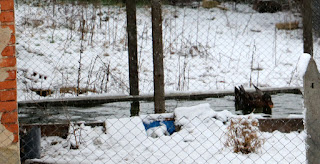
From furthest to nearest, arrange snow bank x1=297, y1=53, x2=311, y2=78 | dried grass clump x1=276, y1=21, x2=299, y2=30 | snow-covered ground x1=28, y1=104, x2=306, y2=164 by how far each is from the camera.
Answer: dried grass clump x1=276, y1=21, x2=299, y2=30, snow-covered ground x1=28, y1=104, x2=306, y2=164, snow bank x1=297, y1=53, x2=311, y2=78

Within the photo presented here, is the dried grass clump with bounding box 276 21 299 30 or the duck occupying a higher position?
the dried grass clump with bounding box 276 21 299 30

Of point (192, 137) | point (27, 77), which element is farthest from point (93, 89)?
point (192, 137)

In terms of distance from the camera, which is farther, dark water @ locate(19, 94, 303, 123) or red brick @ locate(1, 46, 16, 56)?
dark water @ locate(19, 94, 303, 123)

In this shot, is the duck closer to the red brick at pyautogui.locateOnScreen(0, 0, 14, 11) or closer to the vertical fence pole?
the vertical fence pole

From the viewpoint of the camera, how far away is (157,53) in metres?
5.78

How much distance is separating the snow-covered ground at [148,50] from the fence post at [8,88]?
13.6 feet

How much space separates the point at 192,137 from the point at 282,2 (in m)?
9.79

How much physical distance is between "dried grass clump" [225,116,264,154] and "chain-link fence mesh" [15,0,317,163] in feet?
0.04

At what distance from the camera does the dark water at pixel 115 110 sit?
6.47m

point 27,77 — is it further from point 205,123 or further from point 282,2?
Result: point 282,2

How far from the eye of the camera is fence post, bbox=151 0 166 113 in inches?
223

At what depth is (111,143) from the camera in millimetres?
5145

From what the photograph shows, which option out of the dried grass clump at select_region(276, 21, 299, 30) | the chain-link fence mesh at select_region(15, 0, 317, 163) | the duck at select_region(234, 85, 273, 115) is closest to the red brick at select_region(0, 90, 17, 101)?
the chain-link fence mesh at select_region(15, 0, 317, 163)

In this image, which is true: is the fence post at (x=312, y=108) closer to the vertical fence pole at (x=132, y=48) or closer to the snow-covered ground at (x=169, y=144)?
the snow-covered ground at (x=169, y=144)
